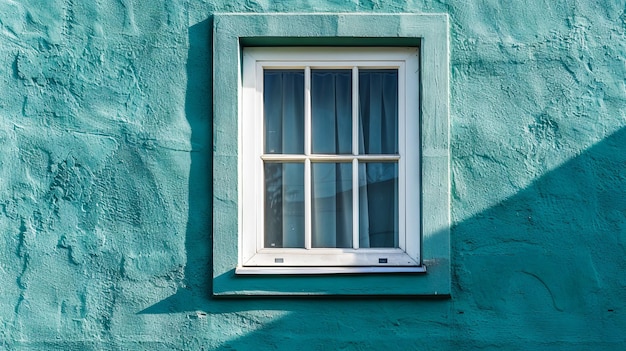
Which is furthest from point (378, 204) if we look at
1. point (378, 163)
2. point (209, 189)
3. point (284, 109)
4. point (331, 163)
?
point (209, 189)

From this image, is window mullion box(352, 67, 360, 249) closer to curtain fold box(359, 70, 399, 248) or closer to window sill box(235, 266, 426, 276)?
curtain fold box(359, 70, 399, 248)

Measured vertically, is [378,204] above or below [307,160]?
below

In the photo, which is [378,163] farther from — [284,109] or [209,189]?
[209,189]

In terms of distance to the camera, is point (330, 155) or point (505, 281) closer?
point (505, 281)

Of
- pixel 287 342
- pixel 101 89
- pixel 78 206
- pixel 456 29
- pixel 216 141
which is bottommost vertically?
pixel 287 342

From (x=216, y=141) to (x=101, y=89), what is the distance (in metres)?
0.77

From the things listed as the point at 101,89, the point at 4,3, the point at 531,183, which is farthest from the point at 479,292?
the point at 4,3

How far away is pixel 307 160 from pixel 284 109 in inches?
14.2

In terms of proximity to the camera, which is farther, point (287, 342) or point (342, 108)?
point (342, 108)

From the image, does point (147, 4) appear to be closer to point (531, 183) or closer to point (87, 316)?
point (87, 316)

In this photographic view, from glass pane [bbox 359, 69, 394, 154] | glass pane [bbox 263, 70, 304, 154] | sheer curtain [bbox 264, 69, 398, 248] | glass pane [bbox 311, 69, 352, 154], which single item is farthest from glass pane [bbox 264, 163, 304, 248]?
glass pane [bbox 359, 69, 394, 154]

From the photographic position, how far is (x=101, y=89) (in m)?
5.03

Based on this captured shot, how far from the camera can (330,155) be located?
16.9 feet

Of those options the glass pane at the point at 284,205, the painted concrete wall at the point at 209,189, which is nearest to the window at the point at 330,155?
the glass pane at the point at 284,205
